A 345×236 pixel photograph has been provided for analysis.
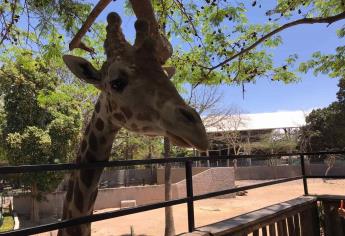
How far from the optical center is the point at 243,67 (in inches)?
416

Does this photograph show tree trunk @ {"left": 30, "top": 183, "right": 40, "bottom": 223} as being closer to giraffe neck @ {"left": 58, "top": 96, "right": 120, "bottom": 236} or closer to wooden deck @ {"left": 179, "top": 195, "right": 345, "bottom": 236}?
wooden deck @ {"left": 179, "top": 195, "right": 345, "bottom": 236}

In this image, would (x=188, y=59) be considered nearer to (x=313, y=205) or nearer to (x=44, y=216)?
(x=313, y=205)

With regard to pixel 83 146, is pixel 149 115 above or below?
above

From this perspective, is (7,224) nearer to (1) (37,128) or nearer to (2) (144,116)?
(1) (37,128)

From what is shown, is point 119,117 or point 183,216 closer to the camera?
point 119,117

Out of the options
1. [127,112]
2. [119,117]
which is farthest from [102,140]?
[127,112]

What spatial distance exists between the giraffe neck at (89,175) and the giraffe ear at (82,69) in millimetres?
229

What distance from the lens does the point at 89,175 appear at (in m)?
3.11

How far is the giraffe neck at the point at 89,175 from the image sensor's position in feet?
10.1

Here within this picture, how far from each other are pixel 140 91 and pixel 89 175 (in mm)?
930

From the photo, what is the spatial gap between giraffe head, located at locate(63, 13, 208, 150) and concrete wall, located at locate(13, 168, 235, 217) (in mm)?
20580

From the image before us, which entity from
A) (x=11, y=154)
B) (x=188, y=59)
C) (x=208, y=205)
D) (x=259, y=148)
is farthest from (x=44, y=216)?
(x=259, y=148)

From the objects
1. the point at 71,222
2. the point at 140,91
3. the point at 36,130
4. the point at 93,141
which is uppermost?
the point at 36,130

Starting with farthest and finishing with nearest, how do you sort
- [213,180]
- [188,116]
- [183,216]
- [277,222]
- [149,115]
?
[213,180], [183,216], [277,222], [149,115], [188,116]
